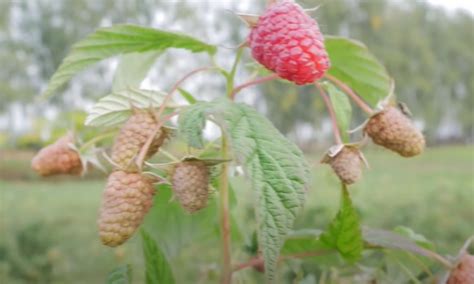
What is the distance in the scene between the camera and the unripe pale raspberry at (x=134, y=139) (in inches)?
16.2

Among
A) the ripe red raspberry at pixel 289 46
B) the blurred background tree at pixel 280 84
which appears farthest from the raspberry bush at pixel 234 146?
the blurred background tree at pixel 280 84

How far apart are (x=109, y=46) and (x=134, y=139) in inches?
4.8

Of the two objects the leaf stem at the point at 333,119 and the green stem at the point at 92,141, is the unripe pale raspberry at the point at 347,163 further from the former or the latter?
the green stem at the point at 92,141

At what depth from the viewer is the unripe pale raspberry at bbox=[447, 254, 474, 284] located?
0.46 m

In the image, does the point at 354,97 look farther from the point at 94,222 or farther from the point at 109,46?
the point at 94,222

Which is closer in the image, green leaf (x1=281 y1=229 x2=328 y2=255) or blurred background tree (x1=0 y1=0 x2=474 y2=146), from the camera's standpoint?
green leaf (x1=281 y1=229 x2=328 y2=255)

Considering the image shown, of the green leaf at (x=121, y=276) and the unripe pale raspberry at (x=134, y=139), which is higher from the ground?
the unripe pale raspberry at (x=134, y=139)

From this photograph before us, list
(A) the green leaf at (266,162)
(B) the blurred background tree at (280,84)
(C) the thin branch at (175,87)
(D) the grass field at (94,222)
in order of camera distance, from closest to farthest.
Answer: (A) the green leaf at (266,162), (C) the thin branch at (175,87), (D) the grass field at (94,222), (B) the blurred background tree at (280,84)

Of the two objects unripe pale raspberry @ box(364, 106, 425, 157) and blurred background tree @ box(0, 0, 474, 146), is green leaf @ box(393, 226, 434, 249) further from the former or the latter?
blurred background tree @ box(0, 0, 474, 146)

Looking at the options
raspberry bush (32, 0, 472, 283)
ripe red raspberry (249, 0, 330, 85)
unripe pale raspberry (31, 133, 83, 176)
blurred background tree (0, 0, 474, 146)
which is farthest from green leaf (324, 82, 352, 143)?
blurred background tree (0, 0, 474, 146)

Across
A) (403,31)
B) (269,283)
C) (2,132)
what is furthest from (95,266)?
(2,132)

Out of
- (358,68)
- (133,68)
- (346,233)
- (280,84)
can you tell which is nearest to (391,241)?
(346,233)

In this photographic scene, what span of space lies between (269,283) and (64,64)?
0.83ft

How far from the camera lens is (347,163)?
43 cm
